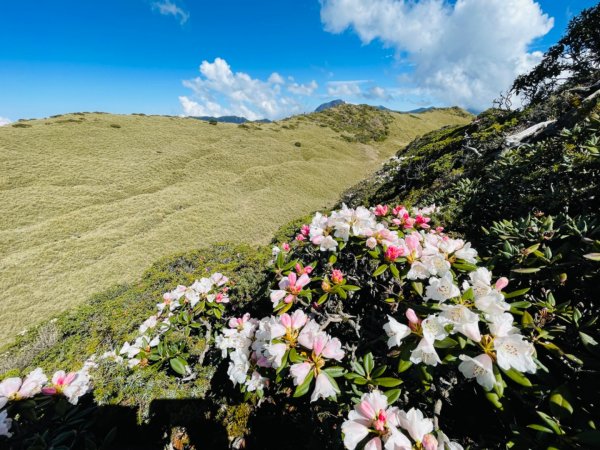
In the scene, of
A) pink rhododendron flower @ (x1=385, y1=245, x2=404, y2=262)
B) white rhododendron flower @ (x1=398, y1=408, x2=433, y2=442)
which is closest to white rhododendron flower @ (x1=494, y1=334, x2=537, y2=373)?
white rhododendron flower @ (x1=398, y1=408, x2=433, y2=442)

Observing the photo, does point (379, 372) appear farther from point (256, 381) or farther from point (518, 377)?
point (256, 381)

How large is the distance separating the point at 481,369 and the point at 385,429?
0.61 meters

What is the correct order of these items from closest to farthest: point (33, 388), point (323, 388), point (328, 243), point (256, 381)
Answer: point (323, 388) < point (33, 388) < point (256, 381) < point (328, 243)

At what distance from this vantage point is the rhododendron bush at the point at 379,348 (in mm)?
1468

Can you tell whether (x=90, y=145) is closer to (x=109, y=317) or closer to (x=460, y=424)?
(x=109, y=317)

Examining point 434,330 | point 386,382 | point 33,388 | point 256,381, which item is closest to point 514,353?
point 434,330

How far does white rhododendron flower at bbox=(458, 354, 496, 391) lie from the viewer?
137cm

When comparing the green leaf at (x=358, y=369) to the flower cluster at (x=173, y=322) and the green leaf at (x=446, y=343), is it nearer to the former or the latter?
the green leaf at (x=446, y=343)

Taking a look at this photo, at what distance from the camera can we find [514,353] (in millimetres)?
1415

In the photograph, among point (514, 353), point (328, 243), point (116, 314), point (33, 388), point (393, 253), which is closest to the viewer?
→ point (514, 353)

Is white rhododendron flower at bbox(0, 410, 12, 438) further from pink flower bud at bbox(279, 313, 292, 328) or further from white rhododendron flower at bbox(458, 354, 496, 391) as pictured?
white rhododendron flower at bbox(458, 354, 496, 391)

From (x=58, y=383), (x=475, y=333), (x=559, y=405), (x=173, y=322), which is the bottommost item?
(x=173, y=322)

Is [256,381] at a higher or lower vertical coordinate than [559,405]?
lower

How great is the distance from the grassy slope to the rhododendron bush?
10878 mm
